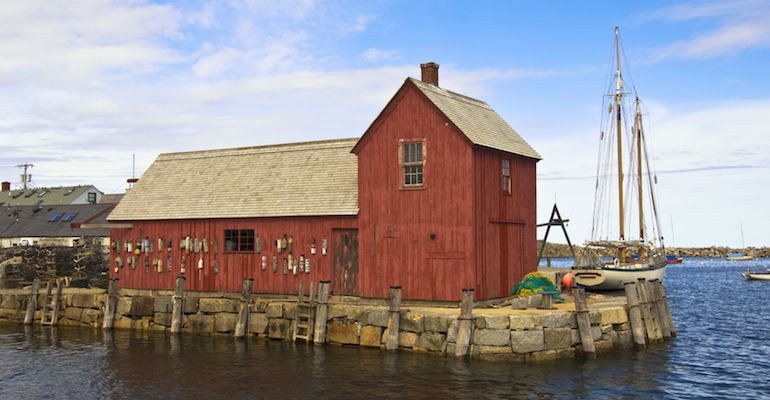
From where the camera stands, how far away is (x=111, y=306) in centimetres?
2703

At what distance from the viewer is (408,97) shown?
22.9 m

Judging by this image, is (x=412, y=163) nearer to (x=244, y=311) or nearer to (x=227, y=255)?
(x=244, y=311)

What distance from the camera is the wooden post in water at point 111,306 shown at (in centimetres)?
2695

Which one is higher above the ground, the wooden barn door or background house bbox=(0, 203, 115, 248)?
background house bbox=(0, 203, 115, 248)

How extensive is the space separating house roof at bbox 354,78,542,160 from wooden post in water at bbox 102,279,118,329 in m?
12.4

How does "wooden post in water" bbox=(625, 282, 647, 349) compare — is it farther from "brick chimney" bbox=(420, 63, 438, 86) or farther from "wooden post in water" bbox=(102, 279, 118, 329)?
"wooden post in water" bbox=(102, 279, 118, 329)

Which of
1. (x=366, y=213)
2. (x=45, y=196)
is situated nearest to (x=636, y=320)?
(x=366, y=213)

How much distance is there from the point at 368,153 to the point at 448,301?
5.98 m

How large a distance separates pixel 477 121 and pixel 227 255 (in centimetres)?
1133

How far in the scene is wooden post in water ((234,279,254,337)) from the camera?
23.9 m

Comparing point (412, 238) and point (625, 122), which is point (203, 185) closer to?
point (412, 238)

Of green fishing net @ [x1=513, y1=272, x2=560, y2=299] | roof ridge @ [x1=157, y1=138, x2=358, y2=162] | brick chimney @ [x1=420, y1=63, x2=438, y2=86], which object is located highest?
brick chimney @ [x1=420, y1=63, x2=438, y2=86]

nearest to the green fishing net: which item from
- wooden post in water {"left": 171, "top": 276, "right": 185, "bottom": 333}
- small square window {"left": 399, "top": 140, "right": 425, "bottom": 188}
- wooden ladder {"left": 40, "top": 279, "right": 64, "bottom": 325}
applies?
small square window {"left": 399, "top": 140, "right": 425, "bottom": 188}

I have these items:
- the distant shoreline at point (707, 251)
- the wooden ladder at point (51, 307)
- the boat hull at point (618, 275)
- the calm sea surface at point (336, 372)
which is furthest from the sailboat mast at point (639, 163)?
the distant shoreline at point (707, 251)
